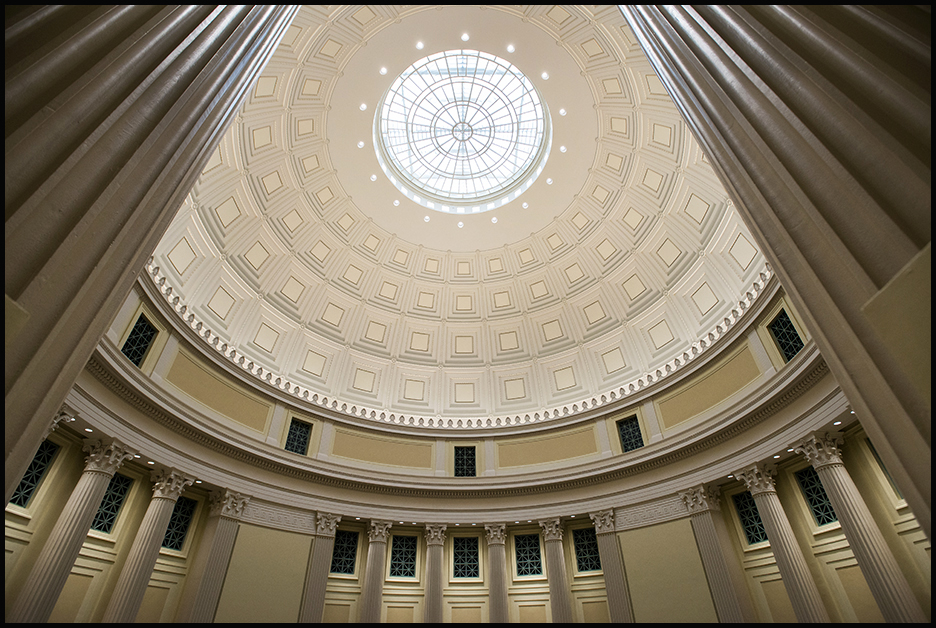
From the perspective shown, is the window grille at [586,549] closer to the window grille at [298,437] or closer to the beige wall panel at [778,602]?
the beige wall panel at [778,602]

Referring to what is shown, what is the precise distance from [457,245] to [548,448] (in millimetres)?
11301

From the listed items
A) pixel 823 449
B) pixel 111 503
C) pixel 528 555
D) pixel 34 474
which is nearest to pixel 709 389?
pixel 823 449

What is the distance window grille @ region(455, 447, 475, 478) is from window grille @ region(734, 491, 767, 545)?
9940 millimetres

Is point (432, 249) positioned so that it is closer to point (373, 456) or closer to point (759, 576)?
point (373, 456)

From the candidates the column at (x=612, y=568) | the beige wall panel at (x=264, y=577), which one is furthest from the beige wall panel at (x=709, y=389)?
the beige wall panel at (x=264, y=577)

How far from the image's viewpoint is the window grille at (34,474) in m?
10.1

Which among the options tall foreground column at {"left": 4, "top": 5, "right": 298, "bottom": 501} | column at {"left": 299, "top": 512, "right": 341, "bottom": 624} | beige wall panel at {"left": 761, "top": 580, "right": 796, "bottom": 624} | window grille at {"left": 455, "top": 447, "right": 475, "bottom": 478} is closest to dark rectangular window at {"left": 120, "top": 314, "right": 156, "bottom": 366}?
column at {"left": 299, "top": 512, "right": 341, "bottom": 624}

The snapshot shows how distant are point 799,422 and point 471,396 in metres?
13.5

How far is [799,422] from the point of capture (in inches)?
464

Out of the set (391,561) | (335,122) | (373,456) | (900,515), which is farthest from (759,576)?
(335,122)

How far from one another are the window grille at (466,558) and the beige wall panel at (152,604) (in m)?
9.71

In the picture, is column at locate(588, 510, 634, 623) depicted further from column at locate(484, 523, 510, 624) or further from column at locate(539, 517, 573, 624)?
column at locate(484, 523, 510, 624)

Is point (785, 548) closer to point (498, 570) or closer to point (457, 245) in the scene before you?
point (498, 570)

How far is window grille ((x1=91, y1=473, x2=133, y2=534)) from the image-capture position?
11.7 m
